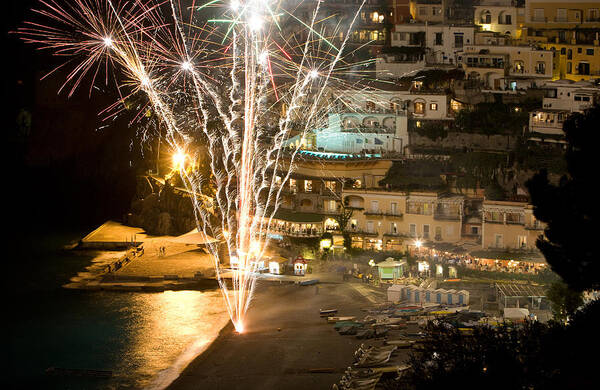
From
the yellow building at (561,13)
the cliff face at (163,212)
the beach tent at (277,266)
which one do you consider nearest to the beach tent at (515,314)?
the beach tent at (277,266)

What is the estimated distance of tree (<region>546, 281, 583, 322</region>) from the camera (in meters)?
14.7

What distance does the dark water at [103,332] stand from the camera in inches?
631

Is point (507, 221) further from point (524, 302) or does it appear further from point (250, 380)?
point (250, 380)

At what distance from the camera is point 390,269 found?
2094 centimetres

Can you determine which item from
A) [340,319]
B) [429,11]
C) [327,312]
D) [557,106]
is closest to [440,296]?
[340,319]

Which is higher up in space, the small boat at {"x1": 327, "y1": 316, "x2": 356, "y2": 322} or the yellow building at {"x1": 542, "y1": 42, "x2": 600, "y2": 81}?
the yellow building at {"x1": 542, "y1": 42, "x2": 600, "y2": 81}

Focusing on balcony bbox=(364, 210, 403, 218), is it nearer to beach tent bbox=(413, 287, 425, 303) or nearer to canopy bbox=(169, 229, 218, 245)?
beach tent bbox=(413, 287, 425, 303)

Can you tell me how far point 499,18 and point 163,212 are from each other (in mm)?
15703

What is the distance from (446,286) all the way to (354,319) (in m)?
3.51

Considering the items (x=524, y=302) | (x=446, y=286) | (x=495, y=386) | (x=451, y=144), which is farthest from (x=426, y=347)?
(x=451, y=144)

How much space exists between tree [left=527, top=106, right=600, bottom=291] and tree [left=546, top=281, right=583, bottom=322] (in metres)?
3.85

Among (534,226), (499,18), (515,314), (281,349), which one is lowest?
(281,349)

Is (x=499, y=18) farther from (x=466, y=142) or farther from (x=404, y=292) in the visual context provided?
(x=404, y=292)

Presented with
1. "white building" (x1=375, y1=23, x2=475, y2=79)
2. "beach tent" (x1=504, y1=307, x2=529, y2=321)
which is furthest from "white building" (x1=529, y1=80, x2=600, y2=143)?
"beach tent" (x1=504, y1=307, x2=529, y2=321)
